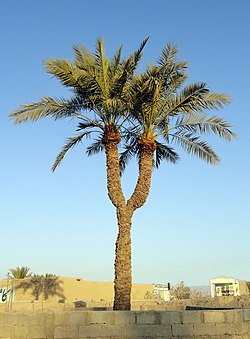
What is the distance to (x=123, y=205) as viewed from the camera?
1279cm

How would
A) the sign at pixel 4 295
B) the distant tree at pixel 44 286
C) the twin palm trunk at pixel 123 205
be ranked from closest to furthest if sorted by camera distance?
the twin palm trunk at pixel 123 205 → the sign at pixel 4 295 → the distant tree at pixel 44 286

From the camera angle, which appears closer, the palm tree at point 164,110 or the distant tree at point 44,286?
the palm tree at point 164,110

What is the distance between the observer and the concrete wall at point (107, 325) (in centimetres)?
955

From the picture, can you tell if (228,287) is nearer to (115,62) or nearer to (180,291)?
(180,291)

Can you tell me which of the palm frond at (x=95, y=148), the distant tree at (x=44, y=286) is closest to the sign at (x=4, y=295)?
the distant tree at (x=44, y=286)

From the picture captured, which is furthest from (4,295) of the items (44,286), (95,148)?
(95,148)

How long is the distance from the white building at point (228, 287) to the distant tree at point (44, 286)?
608 inches

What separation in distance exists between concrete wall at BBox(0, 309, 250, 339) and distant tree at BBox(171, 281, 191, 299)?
33.3 m

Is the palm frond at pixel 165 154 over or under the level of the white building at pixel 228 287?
over

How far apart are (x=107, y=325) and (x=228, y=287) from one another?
108ft

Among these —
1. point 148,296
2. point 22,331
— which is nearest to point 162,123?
point 22,331

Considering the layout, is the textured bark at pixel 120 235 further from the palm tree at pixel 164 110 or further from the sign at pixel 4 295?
the sign at pixel 4 295

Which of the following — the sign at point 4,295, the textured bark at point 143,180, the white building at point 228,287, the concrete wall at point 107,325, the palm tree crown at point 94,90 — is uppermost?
the palm tree crown at point 94,90

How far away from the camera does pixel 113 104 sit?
41.4 ft
